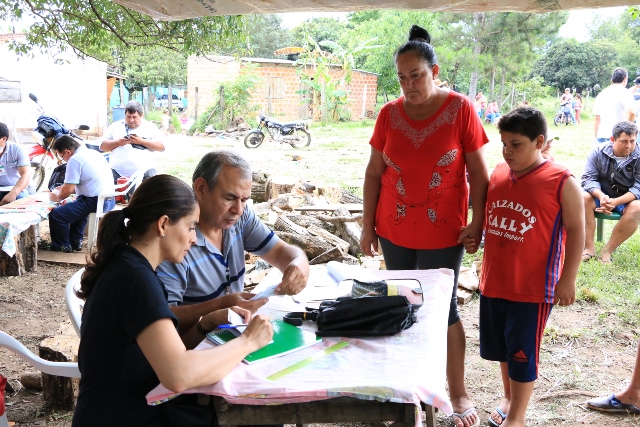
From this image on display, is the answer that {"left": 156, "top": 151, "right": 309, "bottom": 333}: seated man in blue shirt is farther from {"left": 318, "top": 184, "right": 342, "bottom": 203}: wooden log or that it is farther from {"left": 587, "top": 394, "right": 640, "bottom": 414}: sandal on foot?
{"left": 318, "top": 184, "right": 342, "bottom": 203}: wooden log

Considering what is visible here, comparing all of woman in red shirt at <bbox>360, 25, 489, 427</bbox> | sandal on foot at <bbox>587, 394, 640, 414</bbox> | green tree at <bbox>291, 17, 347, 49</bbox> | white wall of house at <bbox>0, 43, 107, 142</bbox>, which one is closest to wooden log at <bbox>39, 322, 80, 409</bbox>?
woman in red shirt at <bbox>360, 25, 489, 427</bbox>

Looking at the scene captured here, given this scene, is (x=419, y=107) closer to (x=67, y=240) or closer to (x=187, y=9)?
(x=187, y=9)

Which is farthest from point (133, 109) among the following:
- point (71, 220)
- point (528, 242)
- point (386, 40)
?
point (386, 40)

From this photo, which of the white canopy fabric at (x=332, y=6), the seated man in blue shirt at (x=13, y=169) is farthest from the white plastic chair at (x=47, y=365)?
the seated man in blue shirt at (x=13, y=169)

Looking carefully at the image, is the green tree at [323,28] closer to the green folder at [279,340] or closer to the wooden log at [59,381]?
the wooden log at [59,381]

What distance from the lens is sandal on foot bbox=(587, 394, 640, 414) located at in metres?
3.20

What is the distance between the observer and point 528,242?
2754 mm

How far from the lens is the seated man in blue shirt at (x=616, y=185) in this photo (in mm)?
5914

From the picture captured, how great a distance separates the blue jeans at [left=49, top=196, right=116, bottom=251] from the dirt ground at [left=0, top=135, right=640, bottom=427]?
953 mm

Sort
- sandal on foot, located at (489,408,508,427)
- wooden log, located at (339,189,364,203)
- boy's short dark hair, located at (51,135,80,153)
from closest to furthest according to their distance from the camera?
sandal on foot, located at (489,408,508,427) → boy's short dark hair, located at (51,135,80,153) → wooden log, located at (339,189,364,203)

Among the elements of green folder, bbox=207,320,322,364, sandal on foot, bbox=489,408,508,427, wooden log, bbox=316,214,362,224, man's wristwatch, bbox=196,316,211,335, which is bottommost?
sandal on foot, bbox=489,408,508,427

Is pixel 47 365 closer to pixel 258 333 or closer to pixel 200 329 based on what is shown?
pixel 200 329

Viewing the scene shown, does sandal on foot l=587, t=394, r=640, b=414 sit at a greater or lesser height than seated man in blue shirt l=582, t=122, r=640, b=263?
lesser

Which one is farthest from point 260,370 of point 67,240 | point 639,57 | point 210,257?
point 639,57
